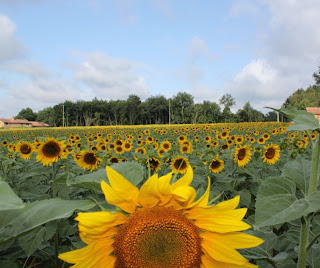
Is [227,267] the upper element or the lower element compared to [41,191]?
upper

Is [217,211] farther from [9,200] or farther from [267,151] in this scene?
[267,151]

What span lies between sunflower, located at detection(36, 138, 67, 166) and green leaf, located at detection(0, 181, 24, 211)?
10.4ft

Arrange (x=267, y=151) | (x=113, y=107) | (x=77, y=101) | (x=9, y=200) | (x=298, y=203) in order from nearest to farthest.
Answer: (x=9, y=200)
(x=298, y=203)
(x=267, y=151)
(x=113, y=107)
(x=77, y=101)

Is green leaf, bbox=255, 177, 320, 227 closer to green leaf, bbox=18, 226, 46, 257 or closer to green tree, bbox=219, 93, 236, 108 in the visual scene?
green leaf, bbox=18, 226, 46, 257

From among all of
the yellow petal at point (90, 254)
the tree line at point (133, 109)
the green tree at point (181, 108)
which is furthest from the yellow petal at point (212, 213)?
the tree line at point (133, 109)

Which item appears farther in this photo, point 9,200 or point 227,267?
point 227,267

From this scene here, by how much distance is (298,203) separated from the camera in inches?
37.2

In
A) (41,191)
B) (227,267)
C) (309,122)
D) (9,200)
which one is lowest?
(41,191)

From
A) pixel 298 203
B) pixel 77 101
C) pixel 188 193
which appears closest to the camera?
pixel 188 193

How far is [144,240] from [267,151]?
438 cm

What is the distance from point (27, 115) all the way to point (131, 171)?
10424 centimetres

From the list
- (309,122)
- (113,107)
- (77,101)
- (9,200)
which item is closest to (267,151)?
(309,122)

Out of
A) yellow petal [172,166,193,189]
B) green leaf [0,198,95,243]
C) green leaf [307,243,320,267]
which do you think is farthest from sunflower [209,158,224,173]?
green leaf [0,198,95,243]

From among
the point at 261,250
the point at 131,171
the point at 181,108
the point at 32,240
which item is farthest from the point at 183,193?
the point at 181,108
